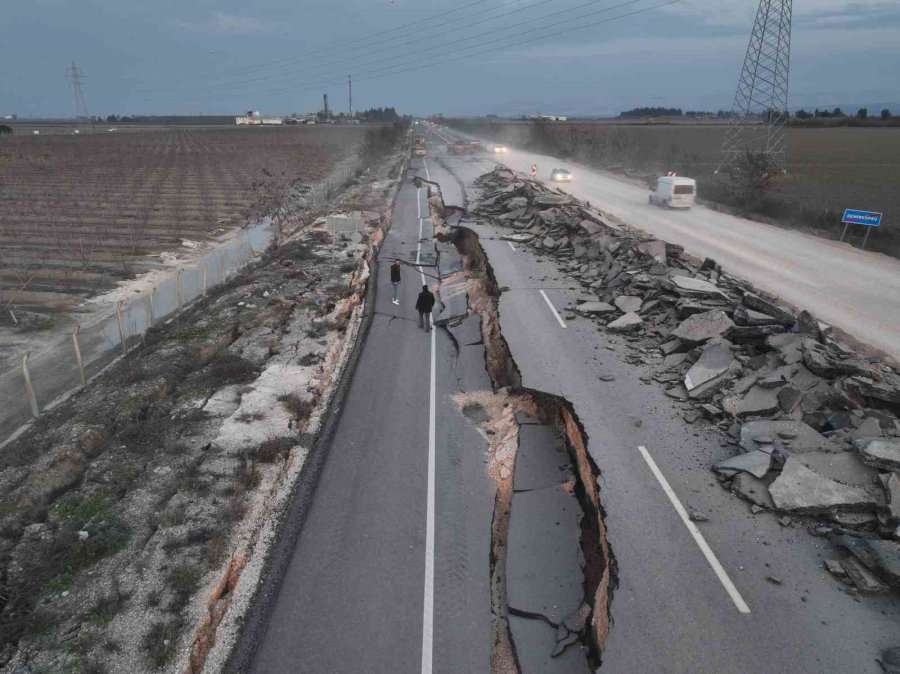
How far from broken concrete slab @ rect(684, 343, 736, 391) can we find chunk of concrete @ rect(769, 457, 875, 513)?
11.5 ft

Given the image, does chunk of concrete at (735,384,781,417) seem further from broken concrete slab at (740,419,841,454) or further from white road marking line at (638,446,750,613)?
white road marking line at (638,446,750,613)

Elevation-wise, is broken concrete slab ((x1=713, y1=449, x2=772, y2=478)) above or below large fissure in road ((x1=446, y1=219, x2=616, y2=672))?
above

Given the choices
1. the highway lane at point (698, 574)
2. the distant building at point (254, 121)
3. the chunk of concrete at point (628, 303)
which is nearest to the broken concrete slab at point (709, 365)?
the highway lane at point (698, 574)

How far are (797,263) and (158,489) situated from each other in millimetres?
23101

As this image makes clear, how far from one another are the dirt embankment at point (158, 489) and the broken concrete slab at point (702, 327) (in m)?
9.13

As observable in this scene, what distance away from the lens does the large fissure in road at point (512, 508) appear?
23.4 feet

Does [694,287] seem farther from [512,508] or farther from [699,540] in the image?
[512,508]

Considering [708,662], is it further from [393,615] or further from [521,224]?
[521,224]

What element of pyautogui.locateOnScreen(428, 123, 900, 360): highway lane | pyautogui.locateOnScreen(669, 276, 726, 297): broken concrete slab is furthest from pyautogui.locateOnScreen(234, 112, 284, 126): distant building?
pyautogui.locateOnScreen(669, 276, 726, 297): broken concrete slab

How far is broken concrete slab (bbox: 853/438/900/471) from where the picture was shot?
889 centimetres

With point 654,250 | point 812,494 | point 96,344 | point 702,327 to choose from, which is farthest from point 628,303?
point 96,344

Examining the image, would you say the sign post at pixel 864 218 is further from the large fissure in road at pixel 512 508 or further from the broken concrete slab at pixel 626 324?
the large fissure in road at pixel 512 508

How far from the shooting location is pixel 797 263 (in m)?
21.9

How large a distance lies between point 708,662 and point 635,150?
63.8m
